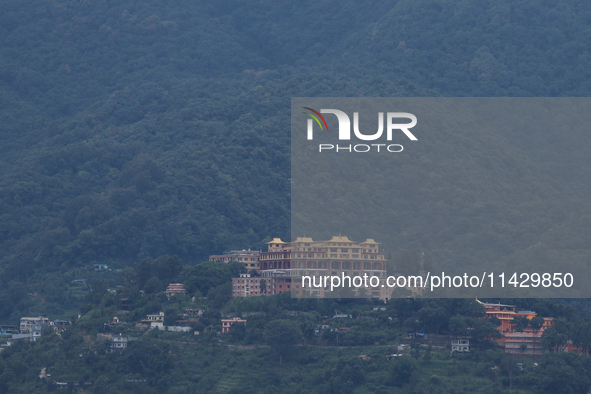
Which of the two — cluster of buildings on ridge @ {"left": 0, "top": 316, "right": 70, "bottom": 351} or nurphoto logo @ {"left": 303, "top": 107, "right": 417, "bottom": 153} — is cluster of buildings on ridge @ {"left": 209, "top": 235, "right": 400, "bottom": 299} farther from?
nurphoto logo @ {"left": 303, "top": 107, "right": 417, "bottom": 153}

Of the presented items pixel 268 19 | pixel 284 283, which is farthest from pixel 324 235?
pixel 268 19

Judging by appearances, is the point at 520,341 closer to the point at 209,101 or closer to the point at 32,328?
the point at 32,328

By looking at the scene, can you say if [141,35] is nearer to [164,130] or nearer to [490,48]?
[164,130]

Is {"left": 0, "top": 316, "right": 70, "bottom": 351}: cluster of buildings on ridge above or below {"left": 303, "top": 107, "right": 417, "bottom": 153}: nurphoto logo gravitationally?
below

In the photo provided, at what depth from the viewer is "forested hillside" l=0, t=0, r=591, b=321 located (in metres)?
61.9

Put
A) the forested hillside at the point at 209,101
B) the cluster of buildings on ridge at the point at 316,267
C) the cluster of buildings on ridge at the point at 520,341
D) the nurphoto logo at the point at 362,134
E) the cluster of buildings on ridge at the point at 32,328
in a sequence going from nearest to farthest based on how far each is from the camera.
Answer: the cluster of buildings on ridge at the point at 520,341 < the cluster of buildings on ridge at the point at 316,267 < the cluster of buildings on ridge at the point at 32,328 < the forested hillside at the point at 209,101 < the nurphoto logo at the point at 362,134

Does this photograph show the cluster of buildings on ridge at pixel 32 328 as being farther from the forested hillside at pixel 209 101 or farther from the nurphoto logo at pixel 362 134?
the nurphoto logo at pixel 362 134

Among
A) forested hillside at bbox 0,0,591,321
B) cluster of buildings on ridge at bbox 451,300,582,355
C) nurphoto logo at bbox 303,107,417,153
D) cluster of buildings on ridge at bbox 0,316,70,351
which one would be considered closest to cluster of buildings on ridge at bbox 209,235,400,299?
cluster of buildings on ridge at bbox 451,300,582,355

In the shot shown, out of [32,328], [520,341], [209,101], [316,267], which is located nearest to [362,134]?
[209,101]

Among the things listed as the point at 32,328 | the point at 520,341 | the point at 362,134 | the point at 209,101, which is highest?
the point at 209,101

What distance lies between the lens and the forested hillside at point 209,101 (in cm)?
6191

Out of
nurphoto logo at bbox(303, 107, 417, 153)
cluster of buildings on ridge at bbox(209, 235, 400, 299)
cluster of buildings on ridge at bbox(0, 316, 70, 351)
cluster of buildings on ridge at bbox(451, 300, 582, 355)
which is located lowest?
cluster of buildings on ridge at bbox(451, 300, 582, 355)

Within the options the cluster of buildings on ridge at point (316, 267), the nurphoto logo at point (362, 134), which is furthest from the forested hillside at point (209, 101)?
the cluster of buildings on ridge at point (316, 267)

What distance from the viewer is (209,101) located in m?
79.8
